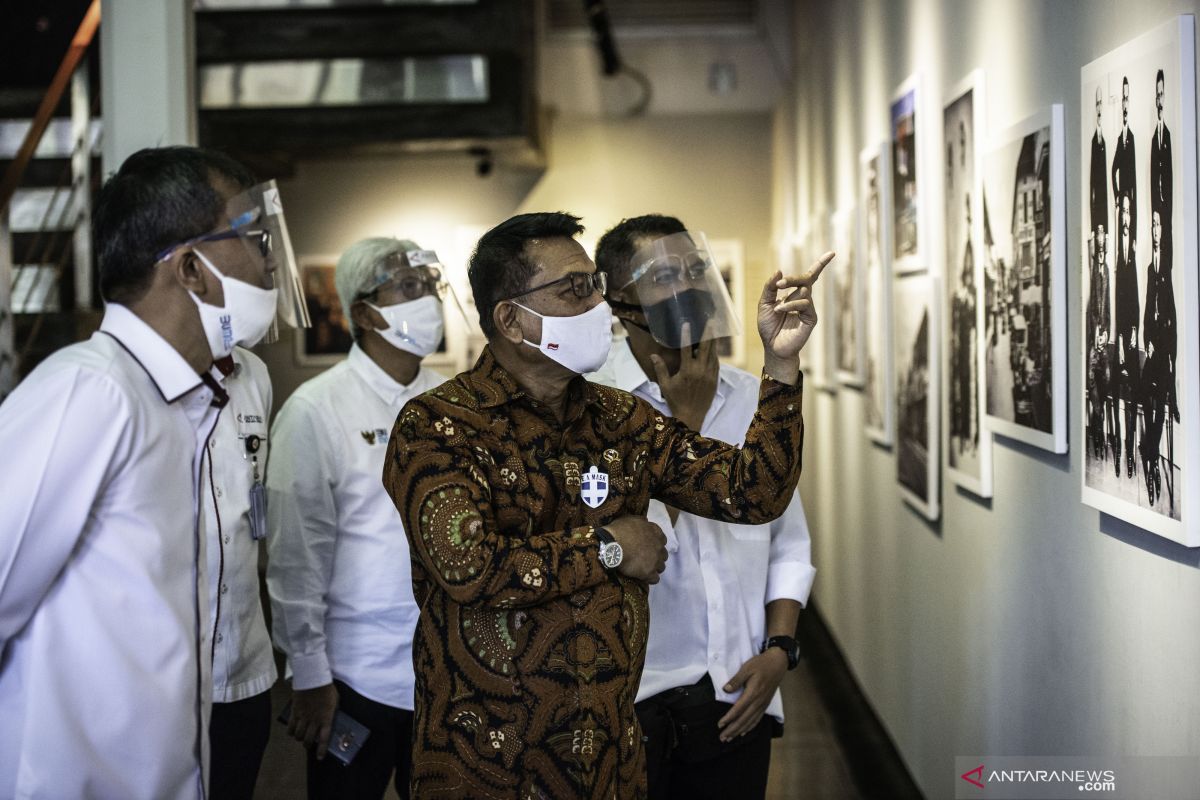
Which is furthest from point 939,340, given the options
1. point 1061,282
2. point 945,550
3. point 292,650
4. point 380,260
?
point 292,650

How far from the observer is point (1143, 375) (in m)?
2.12

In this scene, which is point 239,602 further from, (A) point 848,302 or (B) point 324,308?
(B) point 324,308

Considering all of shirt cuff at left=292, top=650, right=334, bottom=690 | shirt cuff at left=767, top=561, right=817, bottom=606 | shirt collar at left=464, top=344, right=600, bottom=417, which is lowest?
shirt cuff at left=292, top=650, right=334, bottom=690

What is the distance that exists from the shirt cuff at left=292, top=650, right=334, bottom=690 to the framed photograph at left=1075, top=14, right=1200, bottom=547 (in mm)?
1820

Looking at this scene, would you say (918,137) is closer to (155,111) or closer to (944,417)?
(944,417)

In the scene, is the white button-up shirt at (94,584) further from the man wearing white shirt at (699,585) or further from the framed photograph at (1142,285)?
the framed photograph at (1142,285)

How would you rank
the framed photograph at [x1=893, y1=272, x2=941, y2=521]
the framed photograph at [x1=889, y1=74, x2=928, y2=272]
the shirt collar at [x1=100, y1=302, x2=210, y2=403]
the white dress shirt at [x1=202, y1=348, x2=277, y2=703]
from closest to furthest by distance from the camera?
the shirt collar at [x1=100, y1=302, x2=210, y2=403], the white dress shirt at [x1=202, y1=348, x2=277, y2=703], the framed photograph at [x1=893, y1=272, x2=941, y2=521], the framed photograph at [x1=889, y1=74, x2=928, y2=272]

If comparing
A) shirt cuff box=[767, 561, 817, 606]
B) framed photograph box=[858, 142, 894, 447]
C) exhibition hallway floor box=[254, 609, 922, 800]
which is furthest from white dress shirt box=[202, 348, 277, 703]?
framed photograph box=[858, 142, 894, 447]

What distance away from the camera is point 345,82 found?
6.79 m

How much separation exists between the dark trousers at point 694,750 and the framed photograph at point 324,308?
205 inches

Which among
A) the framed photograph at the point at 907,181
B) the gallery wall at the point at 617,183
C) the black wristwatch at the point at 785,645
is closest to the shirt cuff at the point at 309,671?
the black wristwatch at the point at 785,645

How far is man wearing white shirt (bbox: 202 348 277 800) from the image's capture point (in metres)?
2.39

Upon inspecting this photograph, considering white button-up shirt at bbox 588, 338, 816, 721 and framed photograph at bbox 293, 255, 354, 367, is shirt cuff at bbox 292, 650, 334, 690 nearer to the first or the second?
white button-up shirt at bbox 588, 338, 816, 721

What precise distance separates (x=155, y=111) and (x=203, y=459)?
1431mm
